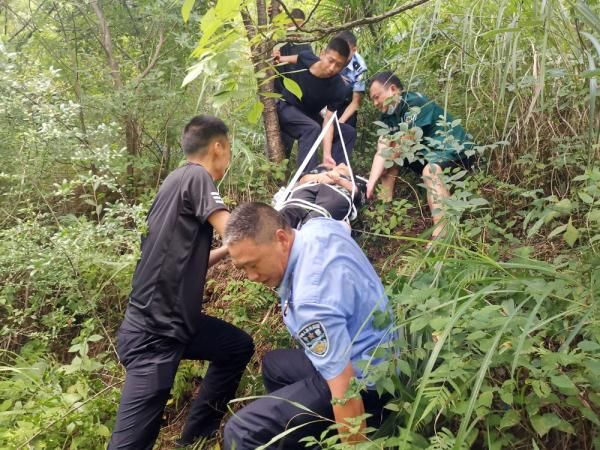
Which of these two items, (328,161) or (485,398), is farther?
(328,161)

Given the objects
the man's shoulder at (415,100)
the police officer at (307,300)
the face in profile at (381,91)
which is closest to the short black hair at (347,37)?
the face in profile at (381,91)

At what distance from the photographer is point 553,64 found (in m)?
2.96

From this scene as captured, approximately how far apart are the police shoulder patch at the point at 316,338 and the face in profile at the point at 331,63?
2.60m

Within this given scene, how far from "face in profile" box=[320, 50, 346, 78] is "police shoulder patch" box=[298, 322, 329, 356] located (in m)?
2.60

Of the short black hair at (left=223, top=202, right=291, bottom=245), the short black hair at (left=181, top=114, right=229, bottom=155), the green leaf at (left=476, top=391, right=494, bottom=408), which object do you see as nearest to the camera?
the green leaf at (left=476, top=391, right=494, bottom=408)

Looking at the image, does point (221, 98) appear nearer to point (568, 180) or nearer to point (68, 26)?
point (568, 180)

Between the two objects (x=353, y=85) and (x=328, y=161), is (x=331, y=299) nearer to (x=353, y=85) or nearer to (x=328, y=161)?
(x=328, y=161)

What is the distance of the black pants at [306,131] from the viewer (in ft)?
13.0

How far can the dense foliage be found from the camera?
1.59 meters

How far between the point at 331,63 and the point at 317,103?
1.30ft

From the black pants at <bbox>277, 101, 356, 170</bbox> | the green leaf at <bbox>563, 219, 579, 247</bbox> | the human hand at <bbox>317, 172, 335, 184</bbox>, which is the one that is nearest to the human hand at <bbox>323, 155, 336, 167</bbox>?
the black pants at <bbox>277, 101, 356, 170</bbox>

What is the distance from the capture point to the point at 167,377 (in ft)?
7.97

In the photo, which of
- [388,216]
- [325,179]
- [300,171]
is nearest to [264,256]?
[325,179]

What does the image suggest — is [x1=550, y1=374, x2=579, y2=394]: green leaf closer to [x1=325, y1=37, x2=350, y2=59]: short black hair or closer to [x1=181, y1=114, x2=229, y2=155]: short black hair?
[x1=181, y1=114, x2=229, y2=155]: short black hair
